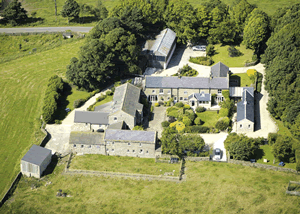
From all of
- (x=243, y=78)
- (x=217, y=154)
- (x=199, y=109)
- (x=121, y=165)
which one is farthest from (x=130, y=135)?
(x=243, y=78)

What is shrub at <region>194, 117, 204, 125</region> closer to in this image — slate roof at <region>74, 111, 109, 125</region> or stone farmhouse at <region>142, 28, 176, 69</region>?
slate roof at <region>74, 111, 109, 125</region>

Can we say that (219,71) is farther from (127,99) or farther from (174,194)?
(174,194)

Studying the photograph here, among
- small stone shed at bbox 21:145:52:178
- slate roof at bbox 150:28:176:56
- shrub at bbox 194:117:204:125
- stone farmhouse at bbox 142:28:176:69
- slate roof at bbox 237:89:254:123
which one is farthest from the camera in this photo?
slate roof at bbox 150:28:176:56

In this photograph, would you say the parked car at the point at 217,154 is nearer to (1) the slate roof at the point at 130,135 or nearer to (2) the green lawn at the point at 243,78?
(1) the slate roof at the point at 130,135

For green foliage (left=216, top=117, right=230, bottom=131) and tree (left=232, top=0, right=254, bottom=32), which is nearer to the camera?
green foliage (left=216, top=117, right=230, bottom=131)

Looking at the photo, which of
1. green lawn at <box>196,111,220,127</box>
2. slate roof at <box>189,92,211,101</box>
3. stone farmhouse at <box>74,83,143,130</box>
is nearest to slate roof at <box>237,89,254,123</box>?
green lawn at <box>196,111,220,127</box>

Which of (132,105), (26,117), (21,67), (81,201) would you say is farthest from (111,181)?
(21,67)

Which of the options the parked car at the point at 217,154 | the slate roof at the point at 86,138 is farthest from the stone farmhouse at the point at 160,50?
the parked car at the point at 217,154
